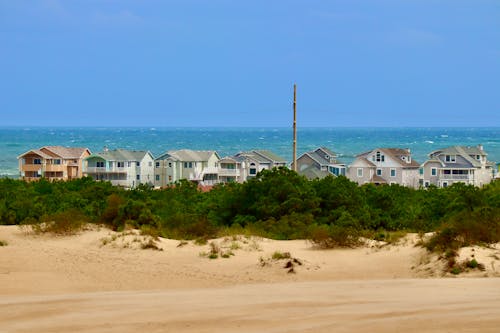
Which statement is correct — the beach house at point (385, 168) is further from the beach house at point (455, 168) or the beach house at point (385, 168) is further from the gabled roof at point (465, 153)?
the gabled roof at point (465, 153)

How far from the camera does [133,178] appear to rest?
79.4m

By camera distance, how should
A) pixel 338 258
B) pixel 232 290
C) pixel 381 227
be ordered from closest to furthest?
1. pixel 232 290
2. pixel 338 258
3. pixel 381 227

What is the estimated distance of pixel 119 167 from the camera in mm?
78438

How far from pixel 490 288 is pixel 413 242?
584 centimetres

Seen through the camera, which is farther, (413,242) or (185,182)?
(185,182)

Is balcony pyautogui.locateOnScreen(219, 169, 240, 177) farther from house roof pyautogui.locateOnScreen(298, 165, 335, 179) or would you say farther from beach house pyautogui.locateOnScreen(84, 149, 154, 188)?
house roof pyautogui.locateOnScreen(298, 165, 335, 179)

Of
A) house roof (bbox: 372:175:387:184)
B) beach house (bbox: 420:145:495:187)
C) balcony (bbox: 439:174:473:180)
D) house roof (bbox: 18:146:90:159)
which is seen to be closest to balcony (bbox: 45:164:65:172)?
house roof (bbox: 18:146:90:159)

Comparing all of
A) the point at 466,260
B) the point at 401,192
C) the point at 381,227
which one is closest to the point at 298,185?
the point at 381,227

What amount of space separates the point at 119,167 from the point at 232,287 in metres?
64.5

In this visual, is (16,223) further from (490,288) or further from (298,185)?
(490,288)

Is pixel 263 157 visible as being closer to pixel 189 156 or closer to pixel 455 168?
pixel 189 156

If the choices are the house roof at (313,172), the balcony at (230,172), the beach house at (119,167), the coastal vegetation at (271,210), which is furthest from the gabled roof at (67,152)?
the coastal vegetation at (271,210)

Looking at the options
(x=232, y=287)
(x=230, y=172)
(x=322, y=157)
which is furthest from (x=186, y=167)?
(x=232, y=287)

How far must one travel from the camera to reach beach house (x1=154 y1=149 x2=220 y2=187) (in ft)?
258
